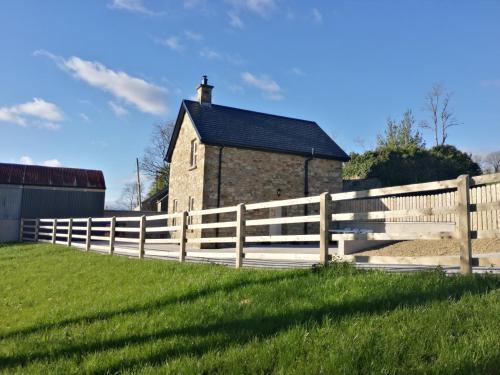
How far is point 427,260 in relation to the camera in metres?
5.82

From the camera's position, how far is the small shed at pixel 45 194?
27.9m

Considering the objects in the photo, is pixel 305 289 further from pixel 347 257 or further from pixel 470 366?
pixel 470 366

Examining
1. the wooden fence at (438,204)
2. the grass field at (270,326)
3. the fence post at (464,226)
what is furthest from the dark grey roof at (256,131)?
the fence post at (464,226)

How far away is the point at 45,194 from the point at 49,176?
1780 mm

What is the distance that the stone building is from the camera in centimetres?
1986

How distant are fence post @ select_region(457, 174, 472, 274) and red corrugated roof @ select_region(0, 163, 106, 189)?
28607mm

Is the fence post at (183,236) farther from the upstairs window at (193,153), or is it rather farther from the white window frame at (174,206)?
the white window frame at (174,206)

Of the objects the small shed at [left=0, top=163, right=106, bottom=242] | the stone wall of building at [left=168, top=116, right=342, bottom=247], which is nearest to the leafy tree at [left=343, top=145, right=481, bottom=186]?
the stone wall of building at [left=168, top=116, right=342, bottom=247]

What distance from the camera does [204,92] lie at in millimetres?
22906

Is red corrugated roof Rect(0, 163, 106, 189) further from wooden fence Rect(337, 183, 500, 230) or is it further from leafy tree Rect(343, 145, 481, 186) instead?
leafy tree Rect(343, 145, 481, 186)

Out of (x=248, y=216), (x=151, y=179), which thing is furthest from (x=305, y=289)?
(x=151, y=179)

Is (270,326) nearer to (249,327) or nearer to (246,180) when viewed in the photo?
(249,327)

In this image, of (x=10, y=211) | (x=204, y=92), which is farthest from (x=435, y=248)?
(x=10, y=211)

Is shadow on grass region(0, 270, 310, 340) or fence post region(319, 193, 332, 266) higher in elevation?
fence post region(319, 193, 332, 266)
